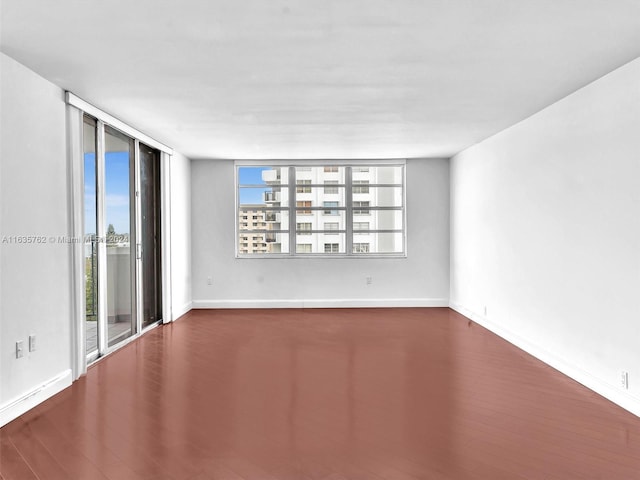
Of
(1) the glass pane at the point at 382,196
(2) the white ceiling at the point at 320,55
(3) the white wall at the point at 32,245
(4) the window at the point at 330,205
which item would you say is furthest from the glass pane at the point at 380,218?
(3) the white wall at the point at 32,245

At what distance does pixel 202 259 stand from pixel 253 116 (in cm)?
333

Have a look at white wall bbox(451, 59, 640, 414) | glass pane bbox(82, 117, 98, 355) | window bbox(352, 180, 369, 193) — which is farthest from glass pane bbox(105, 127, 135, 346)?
white wall bbox(451, 59, 640, 414)

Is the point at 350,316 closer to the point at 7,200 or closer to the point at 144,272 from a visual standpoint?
the point at 144,272

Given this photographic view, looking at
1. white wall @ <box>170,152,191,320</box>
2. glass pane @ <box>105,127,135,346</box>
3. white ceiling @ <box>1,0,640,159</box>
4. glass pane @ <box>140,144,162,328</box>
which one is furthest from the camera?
white wall @ <box>170,152,191,320</box>

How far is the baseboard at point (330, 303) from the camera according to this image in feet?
22.4

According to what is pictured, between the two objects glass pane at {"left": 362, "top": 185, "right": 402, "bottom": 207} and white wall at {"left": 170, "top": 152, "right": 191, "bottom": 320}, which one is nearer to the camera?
white wall at {"left": 170, "top": 152, "right": 191, "bottom": 320}

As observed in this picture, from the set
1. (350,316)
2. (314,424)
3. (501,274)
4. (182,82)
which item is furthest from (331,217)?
(314,424)

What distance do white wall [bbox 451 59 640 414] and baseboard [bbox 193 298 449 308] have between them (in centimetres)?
144

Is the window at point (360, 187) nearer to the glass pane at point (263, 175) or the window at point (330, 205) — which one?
the window at point (330, 205)

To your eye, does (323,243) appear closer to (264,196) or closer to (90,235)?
(264,196)

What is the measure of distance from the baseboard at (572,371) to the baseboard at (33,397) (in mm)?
4274

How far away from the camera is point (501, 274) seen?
4996mm

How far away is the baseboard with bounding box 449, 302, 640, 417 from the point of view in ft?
9.63

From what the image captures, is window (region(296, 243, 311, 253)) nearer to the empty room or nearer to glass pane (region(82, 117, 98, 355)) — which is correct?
the empty room
